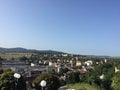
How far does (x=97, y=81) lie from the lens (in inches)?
2322

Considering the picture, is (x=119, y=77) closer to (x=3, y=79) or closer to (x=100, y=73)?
(x=3, y=79)

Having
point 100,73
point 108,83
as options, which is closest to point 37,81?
point 108,83

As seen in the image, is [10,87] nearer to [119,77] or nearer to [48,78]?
[48,78]

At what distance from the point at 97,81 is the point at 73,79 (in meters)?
5.43

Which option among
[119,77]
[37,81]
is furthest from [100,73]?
[37,81]

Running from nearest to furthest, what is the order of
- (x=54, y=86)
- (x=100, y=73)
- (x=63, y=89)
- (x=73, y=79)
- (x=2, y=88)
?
(x=2, y=88) < (x=54, y=86) < (x=63, y=89) < (x=73, y=79) < (x=100, y=73)

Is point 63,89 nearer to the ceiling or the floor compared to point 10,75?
nearer to the floor

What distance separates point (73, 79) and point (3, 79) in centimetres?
2995

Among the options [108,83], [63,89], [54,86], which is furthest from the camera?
[108,83]

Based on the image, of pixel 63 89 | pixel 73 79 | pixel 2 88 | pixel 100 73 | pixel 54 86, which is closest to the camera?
pixel 2 88

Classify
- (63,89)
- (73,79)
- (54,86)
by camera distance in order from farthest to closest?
(73,79) → (63,89) → (54,86)

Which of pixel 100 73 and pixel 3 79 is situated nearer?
pixel 3 79

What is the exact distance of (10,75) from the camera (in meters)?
33.2

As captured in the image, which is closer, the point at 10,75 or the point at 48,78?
the point at 10,75
